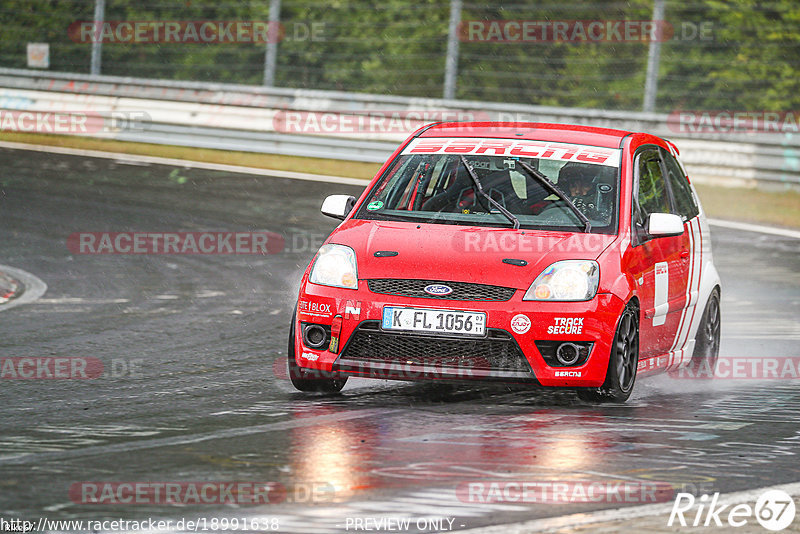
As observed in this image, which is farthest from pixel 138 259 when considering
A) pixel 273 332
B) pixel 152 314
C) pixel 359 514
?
pixel 359 514

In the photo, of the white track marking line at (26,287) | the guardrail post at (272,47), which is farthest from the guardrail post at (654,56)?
the white track marking line at (26,287)

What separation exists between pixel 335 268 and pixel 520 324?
1.09 meters

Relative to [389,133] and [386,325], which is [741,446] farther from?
[389,133]

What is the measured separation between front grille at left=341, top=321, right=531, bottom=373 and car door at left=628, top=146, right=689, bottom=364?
0.98 metres

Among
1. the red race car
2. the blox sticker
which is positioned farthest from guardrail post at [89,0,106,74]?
the blox sticker

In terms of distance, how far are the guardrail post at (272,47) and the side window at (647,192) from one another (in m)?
13.3

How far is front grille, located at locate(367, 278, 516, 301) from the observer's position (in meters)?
7.71

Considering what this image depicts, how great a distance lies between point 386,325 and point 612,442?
1384 mm

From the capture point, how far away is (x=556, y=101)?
33.4 metres

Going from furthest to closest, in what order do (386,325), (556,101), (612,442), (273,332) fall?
(556,101) → (273,332) → (386,325) → (612,442)

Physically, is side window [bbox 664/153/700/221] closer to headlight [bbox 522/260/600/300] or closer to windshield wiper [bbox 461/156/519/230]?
windshield wiper [bbox 461/156/519/230]

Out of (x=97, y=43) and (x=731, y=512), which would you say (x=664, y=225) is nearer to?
(x=731, y=512)

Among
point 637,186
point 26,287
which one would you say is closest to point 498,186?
point 637,186

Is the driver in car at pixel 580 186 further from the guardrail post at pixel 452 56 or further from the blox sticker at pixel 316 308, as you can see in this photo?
the guardrail post at pixel 452 56
